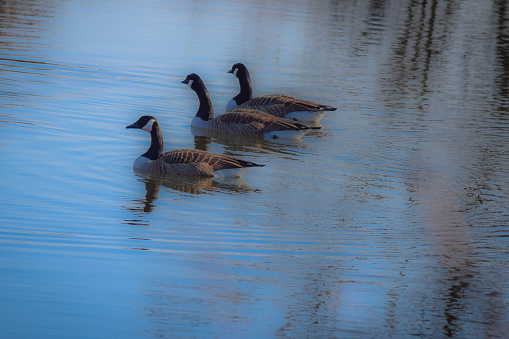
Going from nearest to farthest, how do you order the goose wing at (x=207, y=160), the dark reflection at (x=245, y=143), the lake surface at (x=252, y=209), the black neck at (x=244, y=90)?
the lake surface at (x=252, y=209), the goose wing at (x=207, y=160), the dark reflection at (x=245, y=143), the black neck at (x=244, y=90)

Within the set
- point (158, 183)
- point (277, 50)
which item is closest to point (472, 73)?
point (277, 50)

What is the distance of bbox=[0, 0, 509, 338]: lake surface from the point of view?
23.9 feet

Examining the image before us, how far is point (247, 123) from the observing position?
16.5m

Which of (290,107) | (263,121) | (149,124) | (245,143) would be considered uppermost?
(149,124)

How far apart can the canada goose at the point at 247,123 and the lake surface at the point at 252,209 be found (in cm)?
38

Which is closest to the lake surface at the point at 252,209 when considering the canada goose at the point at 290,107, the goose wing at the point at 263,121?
the goose wing at the point at 263,121

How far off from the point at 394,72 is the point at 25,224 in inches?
767

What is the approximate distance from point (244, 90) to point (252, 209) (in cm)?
869

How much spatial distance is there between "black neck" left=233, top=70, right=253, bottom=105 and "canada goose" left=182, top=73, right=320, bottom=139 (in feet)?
6.11

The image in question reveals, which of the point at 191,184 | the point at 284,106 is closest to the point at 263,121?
the point at 284,106

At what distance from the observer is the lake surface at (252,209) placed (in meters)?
7.29

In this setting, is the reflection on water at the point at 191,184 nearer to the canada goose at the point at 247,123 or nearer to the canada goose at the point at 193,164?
the canada goose at the point at 193,164

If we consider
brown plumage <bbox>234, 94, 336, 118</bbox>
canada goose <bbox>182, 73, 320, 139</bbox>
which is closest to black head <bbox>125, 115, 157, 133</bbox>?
canada goose <bbox>182, 73, 320, 139</bbox>

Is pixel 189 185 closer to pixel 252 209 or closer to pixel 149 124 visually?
pixel 149 124
